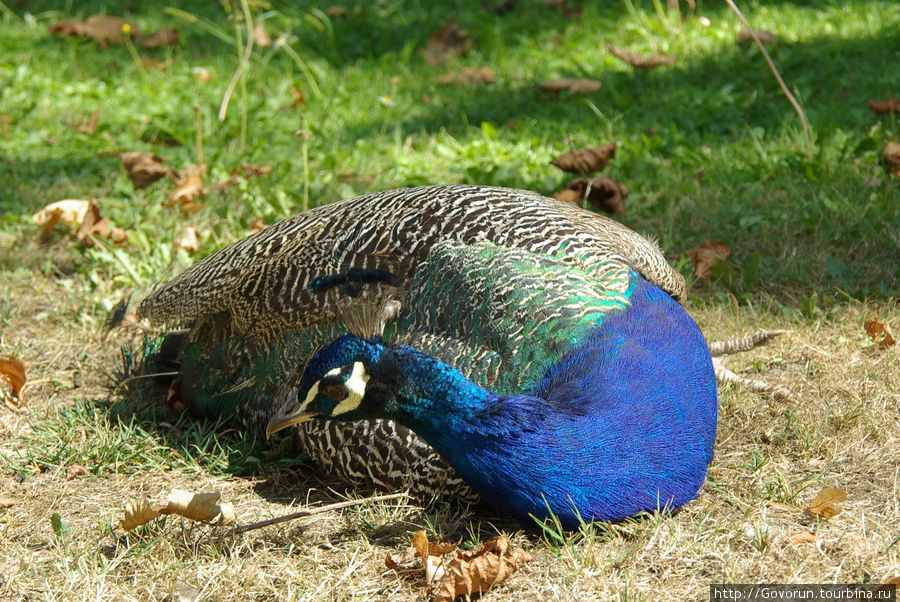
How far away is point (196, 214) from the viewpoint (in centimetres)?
470

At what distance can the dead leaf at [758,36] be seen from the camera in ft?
19.7

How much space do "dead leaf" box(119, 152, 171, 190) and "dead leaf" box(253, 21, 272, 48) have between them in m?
1.20

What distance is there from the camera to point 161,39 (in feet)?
21.6

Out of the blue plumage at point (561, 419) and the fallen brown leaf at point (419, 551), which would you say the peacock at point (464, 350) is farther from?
the fallen brown leaf at point (419, 551)

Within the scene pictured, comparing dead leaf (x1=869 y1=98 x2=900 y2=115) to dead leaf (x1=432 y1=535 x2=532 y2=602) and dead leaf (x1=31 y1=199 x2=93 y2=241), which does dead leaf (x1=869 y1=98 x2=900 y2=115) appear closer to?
dead leaf (x1=432 y1=535 x2=532 y2=602)

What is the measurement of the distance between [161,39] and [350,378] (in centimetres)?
475

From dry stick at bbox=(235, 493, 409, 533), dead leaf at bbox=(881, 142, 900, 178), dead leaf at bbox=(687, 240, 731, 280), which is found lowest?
dead leaf at bbox=(687, 240, 731, 280)

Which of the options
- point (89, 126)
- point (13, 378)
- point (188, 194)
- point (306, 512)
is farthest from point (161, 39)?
point (306, 512)

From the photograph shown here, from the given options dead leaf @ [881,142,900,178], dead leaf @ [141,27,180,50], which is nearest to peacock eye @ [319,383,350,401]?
dead leaf @ [881,142,900,178]

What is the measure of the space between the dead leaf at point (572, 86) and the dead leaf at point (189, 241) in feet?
7.47

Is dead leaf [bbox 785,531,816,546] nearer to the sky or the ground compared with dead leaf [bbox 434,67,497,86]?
nearer to the ground

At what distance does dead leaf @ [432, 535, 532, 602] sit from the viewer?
8.04 ft

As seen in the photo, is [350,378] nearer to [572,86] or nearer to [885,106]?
[572,86]

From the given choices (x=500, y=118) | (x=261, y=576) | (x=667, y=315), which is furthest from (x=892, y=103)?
(x=261, y=576)
